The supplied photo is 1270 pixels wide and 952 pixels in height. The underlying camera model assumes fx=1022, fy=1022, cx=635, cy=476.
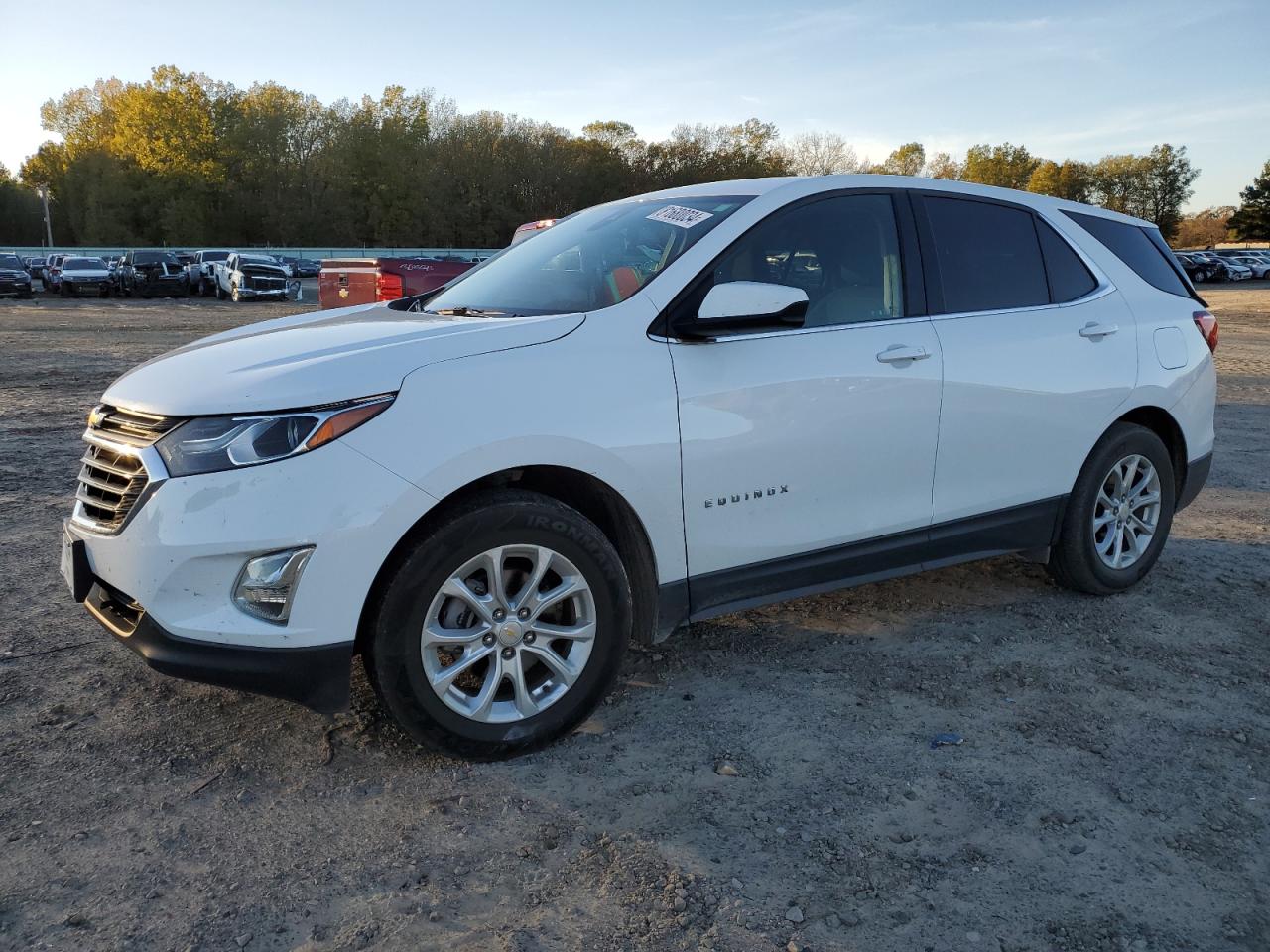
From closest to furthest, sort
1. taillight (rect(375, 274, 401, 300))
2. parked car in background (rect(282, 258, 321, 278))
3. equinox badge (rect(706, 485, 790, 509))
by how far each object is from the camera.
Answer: equinox badge (rect(706, 485, 790, 509))
taillight (rect(375, 274, 401, 300))
parked car in background (rect(282, 258, 321, 278))

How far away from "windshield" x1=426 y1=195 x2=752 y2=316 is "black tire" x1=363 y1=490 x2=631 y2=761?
0.83 metres

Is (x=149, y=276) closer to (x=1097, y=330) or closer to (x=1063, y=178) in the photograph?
(x=1097, y=330)

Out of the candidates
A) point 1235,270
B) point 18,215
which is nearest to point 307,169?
point 18,215

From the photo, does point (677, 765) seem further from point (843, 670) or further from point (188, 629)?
point (188, 629)

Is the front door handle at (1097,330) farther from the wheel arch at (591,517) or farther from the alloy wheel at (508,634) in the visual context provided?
the alloy wheel at (508,634)

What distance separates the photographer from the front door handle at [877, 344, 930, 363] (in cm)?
381

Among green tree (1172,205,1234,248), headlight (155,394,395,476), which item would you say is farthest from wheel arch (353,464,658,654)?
green tree (1172,205,1234,248)

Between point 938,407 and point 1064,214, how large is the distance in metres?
1.46

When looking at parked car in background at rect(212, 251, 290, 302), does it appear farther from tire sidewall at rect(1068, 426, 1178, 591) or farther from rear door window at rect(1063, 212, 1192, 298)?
tire sidewall at rect(1068, 426, 1178, 591)

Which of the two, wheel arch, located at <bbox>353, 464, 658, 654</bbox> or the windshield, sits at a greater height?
the windshield

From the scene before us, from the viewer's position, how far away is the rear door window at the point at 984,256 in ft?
13.7

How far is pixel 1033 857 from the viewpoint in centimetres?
273

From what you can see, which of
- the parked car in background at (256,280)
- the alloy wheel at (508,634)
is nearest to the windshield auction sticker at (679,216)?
the alloy wheel at (508,634)

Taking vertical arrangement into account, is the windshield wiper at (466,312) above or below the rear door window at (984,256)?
below
